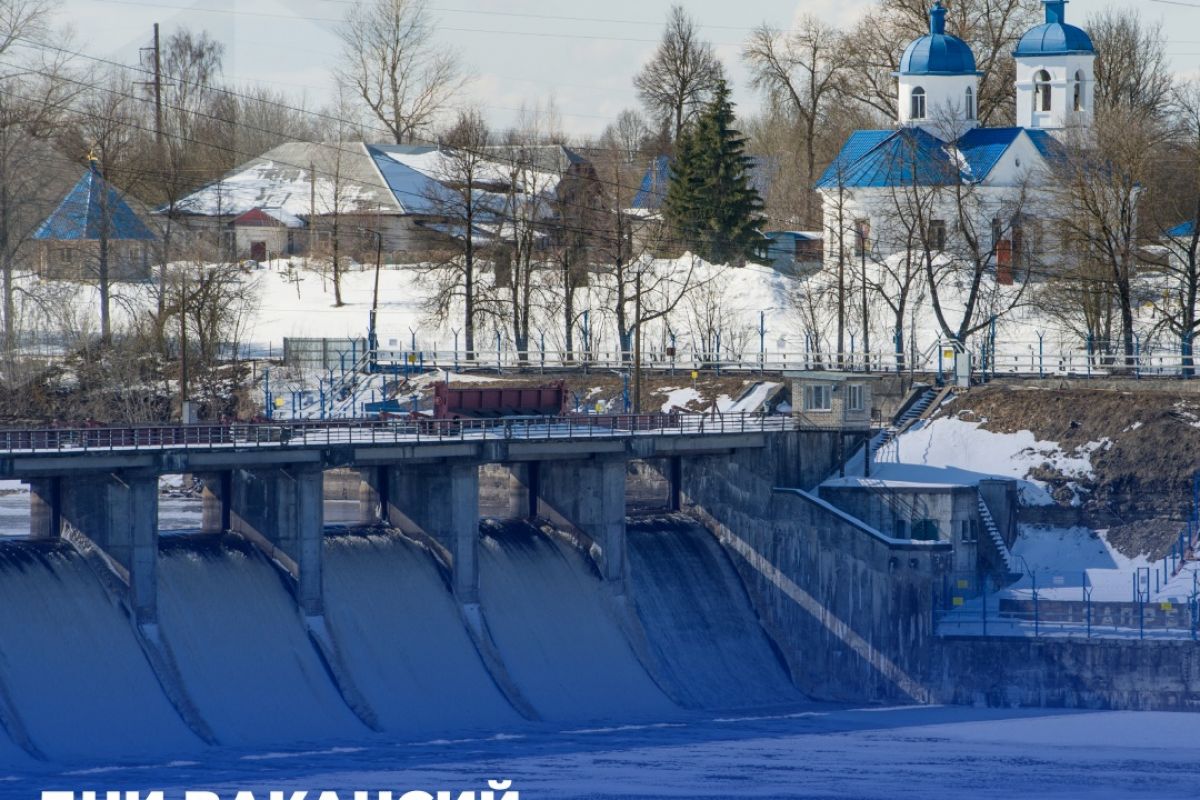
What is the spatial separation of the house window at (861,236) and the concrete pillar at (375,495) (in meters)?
34.1

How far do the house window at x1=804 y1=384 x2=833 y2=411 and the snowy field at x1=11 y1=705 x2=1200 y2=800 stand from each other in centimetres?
1263

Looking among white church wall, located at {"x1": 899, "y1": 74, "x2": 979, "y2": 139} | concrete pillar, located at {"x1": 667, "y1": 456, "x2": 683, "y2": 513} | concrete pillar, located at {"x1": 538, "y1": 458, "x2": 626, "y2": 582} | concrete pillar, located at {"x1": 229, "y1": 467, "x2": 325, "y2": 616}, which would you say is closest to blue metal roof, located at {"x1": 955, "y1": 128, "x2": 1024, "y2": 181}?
white church wall, located at {"x1": 899, "y1": 74, "x2": 979, "y2": 139}

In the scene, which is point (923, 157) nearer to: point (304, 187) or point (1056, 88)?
point (1056, 88)

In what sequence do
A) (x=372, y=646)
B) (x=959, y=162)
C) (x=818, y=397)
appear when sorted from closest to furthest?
(x=372, y=646) → (x=818, y=397) → (x=959, y=162)

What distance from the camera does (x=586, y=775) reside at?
50531 mm

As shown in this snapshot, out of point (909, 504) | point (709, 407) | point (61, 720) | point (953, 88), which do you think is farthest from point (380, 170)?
point (61, 720)

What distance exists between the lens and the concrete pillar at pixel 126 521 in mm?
53750

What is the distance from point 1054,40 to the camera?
104 m

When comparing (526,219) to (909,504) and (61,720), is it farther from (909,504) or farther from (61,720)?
(61,720)

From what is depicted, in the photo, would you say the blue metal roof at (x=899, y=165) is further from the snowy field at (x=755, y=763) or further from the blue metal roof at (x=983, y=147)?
the snowy field at (x=755, y=763)

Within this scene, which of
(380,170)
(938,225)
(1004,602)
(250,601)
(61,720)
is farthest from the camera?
(380,170)

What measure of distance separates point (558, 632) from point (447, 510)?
4528mm

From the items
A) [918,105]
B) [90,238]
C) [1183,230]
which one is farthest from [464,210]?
[1183,230]

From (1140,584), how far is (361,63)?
8294 centimetres
